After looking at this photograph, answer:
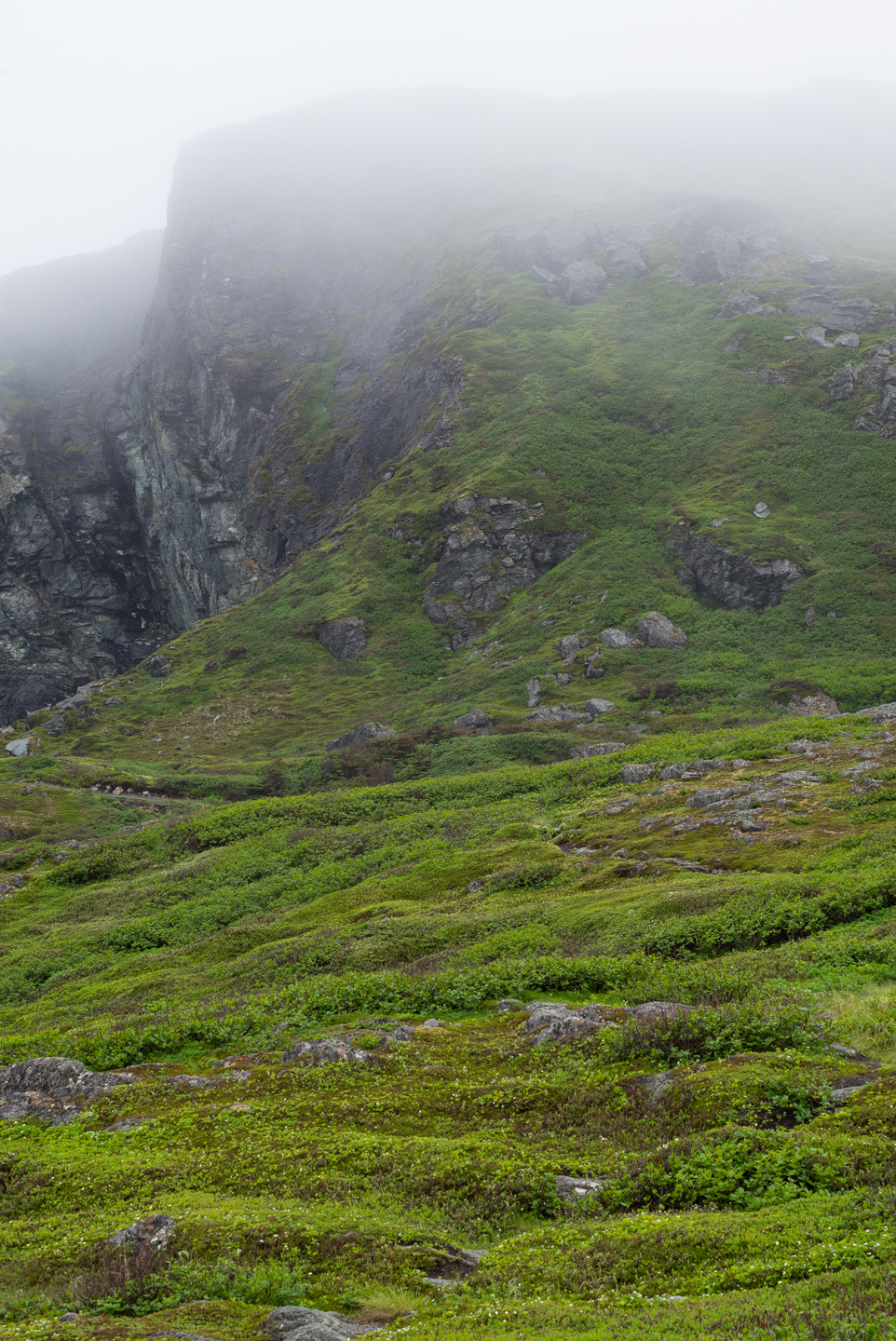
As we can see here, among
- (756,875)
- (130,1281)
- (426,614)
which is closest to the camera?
(130,1281)

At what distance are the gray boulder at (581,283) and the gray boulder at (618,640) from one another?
100987mm

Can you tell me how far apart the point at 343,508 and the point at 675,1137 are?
156 metres

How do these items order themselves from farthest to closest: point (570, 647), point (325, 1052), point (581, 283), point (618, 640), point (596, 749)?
point (581, 283) < point (570, 647) < point (618, 640) < point (596, 749) < point (325, 1052)

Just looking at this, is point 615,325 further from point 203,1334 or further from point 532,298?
point 203,1334

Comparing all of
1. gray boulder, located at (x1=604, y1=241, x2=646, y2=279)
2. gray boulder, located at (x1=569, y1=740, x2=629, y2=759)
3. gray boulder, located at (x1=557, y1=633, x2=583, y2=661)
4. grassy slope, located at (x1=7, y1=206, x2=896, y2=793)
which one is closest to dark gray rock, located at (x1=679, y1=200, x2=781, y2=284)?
grassy slope, located at (x1=7, y1=206, x2=896, y2=793)

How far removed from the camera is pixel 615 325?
485 feet

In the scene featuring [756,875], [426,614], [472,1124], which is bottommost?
[426,614]

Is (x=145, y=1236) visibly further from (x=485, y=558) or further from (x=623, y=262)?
(x=623, y=262)

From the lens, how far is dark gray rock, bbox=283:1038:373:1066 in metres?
18.0

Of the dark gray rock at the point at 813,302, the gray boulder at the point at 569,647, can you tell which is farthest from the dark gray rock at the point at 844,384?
the gray boulder at the point at 569,647

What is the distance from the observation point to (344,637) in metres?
119

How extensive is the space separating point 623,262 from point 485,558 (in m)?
92.0

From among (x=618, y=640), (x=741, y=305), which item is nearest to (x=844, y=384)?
(x=741, y=305)

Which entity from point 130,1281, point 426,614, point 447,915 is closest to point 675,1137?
point 130,1281
